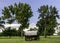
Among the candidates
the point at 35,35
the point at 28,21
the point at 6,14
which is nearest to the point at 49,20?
the point at 28,21

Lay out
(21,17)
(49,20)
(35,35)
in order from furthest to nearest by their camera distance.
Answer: (49,20)
(21,17)
(35,35)

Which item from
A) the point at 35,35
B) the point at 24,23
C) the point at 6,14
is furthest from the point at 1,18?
the point at 35,35

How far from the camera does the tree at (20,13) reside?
8094 cm

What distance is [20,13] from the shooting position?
81.2 m

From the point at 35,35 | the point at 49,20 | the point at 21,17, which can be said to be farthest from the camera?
the point at 49,20

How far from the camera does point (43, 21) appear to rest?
90875mm

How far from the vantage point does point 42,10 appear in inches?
3536

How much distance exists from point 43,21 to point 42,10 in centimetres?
410

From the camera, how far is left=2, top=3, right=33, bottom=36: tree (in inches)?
3187

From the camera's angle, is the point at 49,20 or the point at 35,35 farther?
the point at 49,20

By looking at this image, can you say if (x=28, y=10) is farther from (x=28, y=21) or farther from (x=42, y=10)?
(x=42, y=10)

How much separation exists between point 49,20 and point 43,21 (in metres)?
4.26

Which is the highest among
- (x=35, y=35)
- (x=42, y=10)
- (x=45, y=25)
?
(x=42, y=10)

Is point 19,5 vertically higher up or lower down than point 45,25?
higher up
